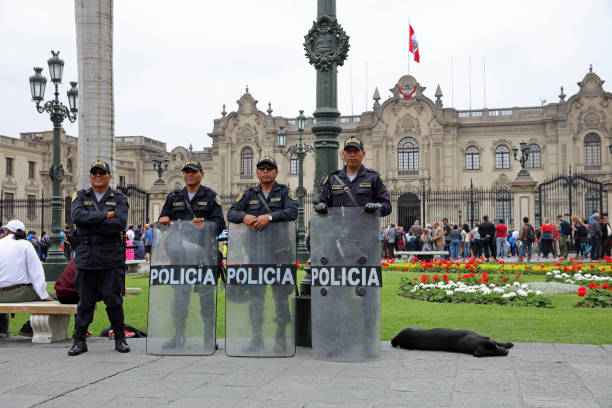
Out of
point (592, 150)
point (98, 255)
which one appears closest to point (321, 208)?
point (98, 255)

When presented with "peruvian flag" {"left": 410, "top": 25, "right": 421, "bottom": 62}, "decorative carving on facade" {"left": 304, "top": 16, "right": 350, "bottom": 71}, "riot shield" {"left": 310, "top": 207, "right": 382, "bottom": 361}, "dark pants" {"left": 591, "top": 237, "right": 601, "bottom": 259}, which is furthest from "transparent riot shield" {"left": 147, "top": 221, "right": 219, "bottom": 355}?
"peruvian flag" {"left": 410, "top": 25, "right": 421, "bottom": 62}

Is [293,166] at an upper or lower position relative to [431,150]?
lower

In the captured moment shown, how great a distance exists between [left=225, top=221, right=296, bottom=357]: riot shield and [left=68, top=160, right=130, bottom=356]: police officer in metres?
1.06

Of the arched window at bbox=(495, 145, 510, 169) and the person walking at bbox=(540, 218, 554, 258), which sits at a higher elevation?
the arched window at bbox=(495, 145, 510, 169)

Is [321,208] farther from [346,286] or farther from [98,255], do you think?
[98,255]

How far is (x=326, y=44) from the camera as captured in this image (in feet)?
21.3

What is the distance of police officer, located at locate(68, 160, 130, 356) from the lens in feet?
19.1

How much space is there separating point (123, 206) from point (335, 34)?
2730 millimetres

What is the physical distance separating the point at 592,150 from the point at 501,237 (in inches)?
914

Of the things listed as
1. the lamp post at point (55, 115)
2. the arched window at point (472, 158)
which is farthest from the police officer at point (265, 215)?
the arched window at point (472, 158)

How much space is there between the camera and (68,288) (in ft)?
21.4

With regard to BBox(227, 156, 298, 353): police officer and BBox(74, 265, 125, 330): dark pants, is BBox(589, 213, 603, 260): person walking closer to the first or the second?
BBox(227, 156, 298, 353): police officer

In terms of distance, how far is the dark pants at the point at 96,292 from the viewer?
590 cm

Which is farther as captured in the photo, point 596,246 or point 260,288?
point 596,246
